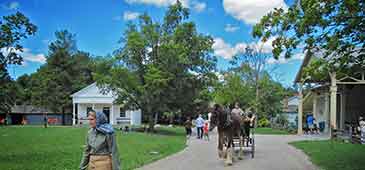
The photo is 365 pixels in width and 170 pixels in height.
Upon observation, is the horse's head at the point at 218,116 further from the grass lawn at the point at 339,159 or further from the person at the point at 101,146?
the person at the point at 101,146

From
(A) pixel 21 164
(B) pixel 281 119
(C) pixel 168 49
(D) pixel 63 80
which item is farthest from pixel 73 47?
(A) pixel 21 164

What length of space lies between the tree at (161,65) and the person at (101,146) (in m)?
27.8

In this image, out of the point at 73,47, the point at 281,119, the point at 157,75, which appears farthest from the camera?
the point at 73,47

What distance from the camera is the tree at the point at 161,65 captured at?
35531mm

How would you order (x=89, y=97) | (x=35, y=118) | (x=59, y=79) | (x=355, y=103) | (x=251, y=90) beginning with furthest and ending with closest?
(x=35, y=118)
(x=59, y=79)
(x=89, y=97)
(x=251, y=90)
(x=355, y=103)

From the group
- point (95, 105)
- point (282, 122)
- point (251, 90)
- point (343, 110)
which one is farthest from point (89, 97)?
point (343, 110)

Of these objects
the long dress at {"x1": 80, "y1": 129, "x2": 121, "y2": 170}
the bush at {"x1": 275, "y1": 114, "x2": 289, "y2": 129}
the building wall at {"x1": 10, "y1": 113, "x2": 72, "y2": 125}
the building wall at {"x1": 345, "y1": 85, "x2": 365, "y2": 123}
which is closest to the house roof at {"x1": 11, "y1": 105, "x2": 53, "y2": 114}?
the building wall at {"x1": 10, "y1": 113, "x2": 72, "y2": 125}

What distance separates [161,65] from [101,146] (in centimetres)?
2919

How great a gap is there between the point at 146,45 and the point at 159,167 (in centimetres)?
2401

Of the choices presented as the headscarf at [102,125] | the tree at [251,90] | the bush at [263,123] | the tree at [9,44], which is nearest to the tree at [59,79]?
the tree at [251,90]

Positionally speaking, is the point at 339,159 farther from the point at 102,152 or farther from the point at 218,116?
the point at 102,152

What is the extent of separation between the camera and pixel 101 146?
22.1ft

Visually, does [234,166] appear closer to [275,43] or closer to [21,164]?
[275,43]

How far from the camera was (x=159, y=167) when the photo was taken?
13.4 meters
